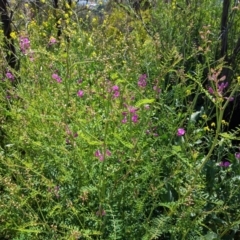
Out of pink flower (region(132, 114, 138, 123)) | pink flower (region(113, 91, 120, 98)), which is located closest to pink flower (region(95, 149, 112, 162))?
pink flower (region(132, 114, 138, 123))

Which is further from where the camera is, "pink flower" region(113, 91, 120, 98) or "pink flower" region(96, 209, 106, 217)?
"pink flower" region(113, 91, 120, 98)

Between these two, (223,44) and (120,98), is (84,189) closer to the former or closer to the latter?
(120,98)

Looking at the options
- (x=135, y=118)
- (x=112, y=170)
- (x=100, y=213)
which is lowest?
(x=100, y=213)

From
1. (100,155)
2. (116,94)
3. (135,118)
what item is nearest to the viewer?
(100,155)

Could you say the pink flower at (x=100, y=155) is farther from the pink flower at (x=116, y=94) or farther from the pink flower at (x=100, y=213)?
the pink flower at (x=116, y=94)

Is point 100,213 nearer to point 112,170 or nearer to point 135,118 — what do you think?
point 112,170

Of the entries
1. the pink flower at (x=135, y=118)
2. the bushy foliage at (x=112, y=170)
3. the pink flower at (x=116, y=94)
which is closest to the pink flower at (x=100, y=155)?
the bushy foliage at (x=112, y=170)

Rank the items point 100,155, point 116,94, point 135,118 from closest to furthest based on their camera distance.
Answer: point 100,155 < point 135,118 < point 116,94

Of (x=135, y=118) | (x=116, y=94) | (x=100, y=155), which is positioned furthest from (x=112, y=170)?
(x=116, y=94)

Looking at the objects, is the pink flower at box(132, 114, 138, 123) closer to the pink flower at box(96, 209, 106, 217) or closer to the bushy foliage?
the bushy foliage

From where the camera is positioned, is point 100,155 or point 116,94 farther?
point 116,94

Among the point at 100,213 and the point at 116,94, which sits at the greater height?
the point at 116,94

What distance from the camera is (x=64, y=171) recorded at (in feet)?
6.08

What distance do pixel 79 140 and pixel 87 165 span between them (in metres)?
0.12
